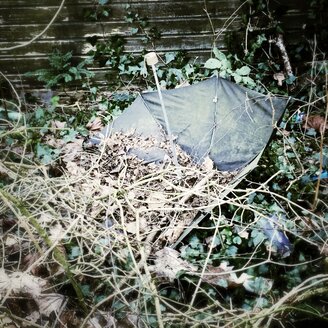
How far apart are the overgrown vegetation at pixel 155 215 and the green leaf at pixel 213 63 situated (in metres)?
0.01

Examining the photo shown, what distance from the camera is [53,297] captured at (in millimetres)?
2553

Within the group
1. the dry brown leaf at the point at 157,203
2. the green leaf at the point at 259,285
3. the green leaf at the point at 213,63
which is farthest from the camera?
the green leaf at the point at 213,63

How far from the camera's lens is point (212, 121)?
401 centimetres

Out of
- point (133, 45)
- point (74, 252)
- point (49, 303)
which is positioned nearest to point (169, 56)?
point (133, 45)

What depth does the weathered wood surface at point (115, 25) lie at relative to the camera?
5.07 m

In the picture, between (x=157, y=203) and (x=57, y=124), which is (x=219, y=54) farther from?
(x=157, y=203)

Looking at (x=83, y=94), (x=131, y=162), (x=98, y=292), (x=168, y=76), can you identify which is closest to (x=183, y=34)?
(x=168, y=76)

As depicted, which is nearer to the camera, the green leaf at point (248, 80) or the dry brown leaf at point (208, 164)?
the dry brown leaf at point (208, 164)

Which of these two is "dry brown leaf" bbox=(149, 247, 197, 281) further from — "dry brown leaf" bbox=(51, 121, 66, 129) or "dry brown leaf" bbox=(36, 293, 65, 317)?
"dry brown leaf" bbox=(51, 121, 66, 129)

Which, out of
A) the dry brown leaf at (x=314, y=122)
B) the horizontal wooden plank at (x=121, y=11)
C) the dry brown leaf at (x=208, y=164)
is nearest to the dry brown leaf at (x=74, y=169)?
the dry brown leaf at (x=208, y=164)

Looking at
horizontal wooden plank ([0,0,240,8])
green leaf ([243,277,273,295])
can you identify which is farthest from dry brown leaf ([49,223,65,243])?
horizontal wooden plank ([0,0,240,8])

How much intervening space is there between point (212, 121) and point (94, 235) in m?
1.91

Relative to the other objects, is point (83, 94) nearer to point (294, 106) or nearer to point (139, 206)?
point (139, 206)

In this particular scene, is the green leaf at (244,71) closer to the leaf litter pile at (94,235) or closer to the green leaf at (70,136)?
the leaf litter pile at (94,235)
